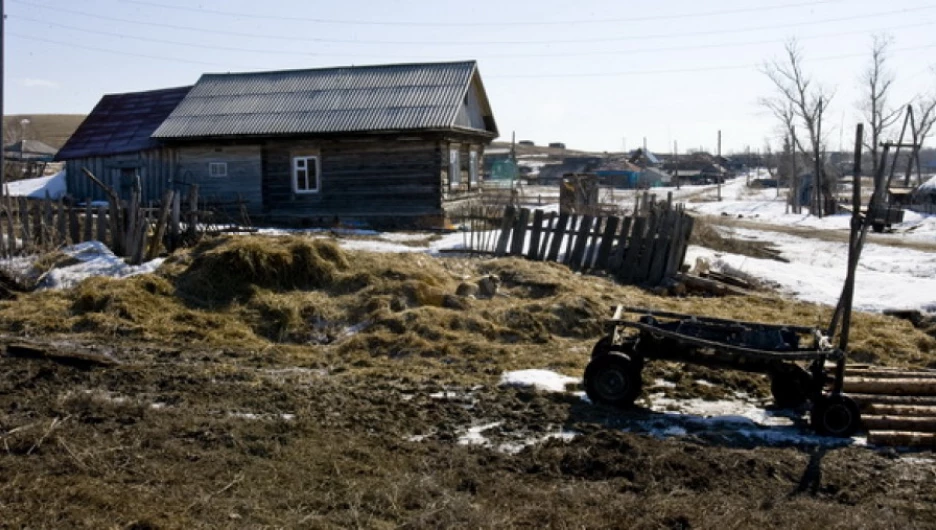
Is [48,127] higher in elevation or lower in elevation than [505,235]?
higher

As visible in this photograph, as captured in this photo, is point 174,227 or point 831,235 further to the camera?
point 831,235

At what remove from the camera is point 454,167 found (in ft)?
87.2

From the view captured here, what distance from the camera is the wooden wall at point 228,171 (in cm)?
2616

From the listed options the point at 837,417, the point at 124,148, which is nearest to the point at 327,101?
the point at 124,148

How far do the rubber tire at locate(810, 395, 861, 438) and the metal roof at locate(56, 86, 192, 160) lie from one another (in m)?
24.7

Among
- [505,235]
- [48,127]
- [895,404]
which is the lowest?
[895,404]

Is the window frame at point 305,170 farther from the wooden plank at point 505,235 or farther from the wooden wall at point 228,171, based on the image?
the wooden plank at point 505,235

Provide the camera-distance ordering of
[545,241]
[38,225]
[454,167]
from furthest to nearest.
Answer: [454,167], [545,241], [38,225]

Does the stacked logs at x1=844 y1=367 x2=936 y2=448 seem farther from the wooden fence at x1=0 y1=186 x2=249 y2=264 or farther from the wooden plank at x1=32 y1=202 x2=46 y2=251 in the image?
the wooden plank at x1=32 y1=202 x2=46 y2=251

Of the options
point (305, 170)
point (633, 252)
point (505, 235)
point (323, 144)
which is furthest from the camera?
point (305, 170)

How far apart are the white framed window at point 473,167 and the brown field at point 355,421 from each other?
16.2 metres

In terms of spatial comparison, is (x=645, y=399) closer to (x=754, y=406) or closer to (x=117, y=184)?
(x=754, y=406)

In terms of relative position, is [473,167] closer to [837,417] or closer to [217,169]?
[217,169]

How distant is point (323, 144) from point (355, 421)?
63.2ft
